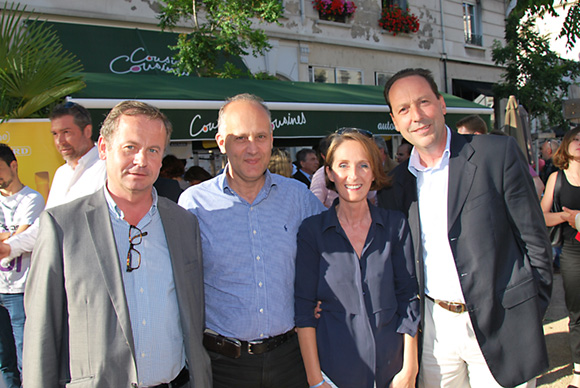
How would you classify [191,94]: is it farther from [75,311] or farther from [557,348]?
[557,348]

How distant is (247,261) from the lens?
213 cm

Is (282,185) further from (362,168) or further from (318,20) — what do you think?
(318,20)

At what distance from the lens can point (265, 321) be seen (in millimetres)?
2111

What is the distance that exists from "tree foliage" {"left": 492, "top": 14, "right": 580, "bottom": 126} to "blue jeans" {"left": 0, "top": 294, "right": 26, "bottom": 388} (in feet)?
46.2

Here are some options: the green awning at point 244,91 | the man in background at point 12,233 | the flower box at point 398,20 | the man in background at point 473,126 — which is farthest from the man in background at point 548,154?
the man in background at point 12,233

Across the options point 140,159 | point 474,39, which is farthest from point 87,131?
point 474,39

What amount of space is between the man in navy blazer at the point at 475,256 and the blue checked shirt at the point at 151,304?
1250mm

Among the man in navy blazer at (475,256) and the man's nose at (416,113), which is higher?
the man's nose at (416,113)

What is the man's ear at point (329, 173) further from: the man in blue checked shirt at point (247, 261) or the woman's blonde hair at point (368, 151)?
the man in blue checked shirt at point (247, 261)

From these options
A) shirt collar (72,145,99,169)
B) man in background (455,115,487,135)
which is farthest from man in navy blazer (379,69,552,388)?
man in background (455,115,487,135)

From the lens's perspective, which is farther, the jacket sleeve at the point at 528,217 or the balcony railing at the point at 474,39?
the balcony railing at the point at 474,39

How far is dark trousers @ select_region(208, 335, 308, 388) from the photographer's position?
2.11 metres

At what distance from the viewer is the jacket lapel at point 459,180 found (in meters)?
2.08

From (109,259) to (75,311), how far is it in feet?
0.76
